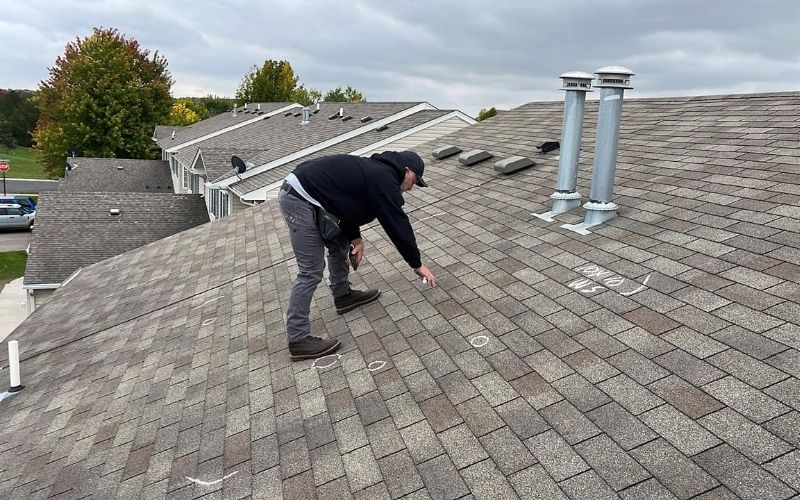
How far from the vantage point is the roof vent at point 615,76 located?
5527 millimetres

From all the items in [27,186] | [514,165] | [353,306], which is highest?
[514,165]

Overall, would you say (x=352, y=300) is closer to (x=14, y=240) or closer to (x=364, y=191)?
(x=364, y=191)

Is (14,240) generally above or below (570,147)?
below

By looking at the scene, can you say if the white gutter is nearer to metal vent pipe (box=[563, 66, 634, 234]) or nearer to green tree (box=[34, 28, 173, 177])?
metal vent pipe (box=[563, 66, 634, 234])

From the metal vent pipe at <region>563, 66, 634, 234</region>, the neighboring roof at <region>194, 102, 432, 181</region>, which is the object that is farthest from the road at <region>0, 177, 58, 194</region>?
the metal vent pipe at <region>563, 66, 634, 234</region>

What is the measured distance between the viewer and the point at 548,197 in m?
6.82

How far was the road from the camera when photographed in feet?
164

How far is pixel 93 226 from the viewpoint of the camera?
20875 mm

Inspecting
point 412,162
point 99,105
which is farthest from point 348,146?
point 99,105

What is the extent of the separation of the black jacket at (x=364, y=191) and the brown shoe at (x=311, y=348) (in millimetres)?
998

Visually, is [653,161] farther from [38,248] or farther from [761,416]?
[38,248]

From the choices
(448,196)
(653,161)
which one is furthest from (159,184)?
(653,161)

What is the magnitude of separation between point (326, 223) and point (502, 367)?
6.02 ft

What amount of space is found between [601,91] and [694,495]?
14.8 feet
